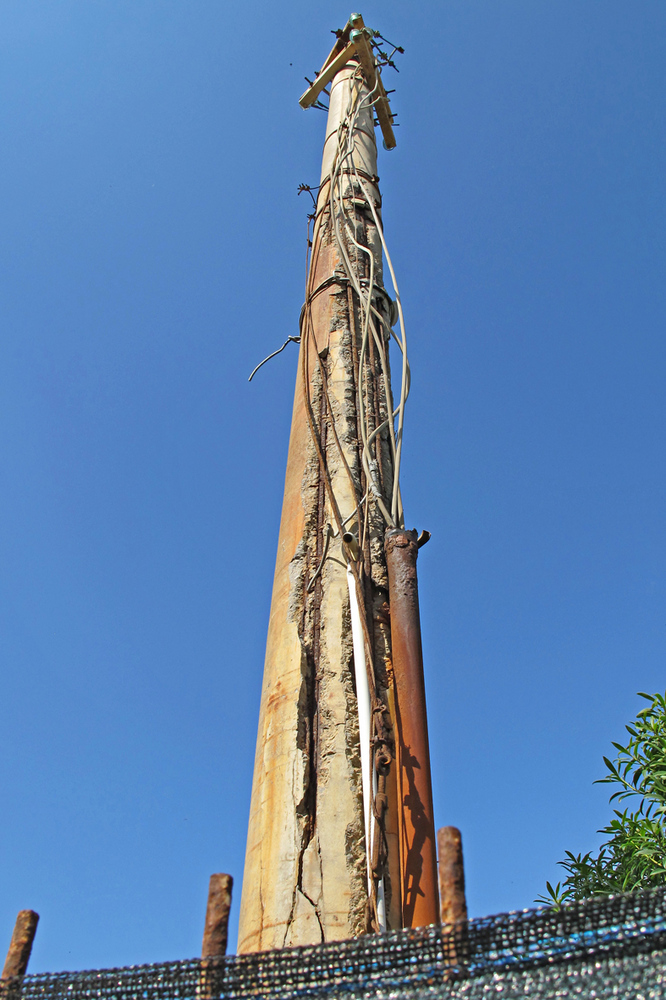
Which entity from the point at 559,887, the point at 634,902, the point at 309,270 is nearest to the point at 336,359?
the point at 309,270

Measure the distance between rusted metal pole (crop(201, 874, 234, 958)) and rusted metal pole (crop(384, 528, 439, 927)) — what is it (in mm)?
610

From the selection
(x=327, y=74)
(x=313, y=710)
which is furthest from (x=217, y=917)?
(x=327, y=74)

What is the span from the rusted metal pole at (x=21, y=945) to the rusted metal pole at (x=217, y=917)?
0.37 metres

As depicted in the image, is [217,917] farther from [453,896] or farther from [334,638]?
[334,638]

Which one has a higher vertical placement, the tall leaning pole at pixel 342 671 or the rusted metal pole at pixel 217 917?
the tall leaning pole at pixel 342 671

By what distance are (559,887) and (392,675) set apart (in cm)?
348

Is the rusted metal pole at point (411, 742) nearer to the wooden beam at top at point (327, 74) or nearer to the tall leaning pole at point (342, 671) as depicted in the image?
the tall leaning pole at point (342, 671)

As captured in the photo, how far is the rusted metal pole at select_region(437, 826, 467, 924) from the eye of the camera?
1265 mm

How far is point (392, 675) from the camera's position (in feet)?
7.60

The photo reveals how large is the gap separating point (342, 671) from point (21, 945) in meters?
1.10

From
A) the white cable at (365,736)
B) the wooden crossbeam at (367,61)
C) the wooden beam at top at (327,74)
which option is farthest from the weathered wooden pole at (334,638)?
the wooden beam at top at (327,74)

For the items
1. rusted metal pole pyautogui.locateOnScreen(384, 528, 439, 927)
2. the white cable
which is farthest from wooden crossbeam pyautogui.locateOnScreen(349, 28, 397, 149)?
the white cable

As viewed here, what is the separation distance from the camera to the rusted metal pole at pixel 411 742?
1.83 m

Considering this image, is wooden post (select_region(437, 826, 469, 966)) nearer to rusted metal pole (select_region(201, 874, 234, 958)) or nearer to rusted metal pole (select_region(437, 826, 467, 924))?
rusted metal pole (select_region(437, 826, 467, 924))
